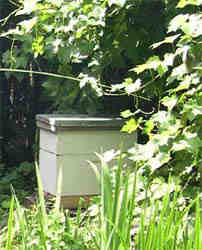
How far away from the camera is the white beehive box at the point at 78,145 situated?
3553 millimetres

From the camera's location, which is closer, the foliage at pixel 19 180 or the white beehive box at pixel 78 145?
the white beehive box at pixel 78 145

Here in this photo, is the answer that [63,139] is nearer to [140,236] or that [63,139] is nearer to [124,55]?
[124,55]

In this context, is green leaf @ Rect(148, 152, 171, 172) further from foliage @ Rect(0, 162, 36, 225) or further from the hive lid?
foliage @ Rect(0, 162, 36, 225)

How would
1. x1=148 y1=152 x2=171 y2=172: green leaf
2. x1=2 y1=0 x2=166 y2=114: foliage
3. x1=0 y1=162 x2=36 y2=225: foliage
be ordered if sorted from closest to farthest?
x1=148 y1=152 x2=171 y2=172: green leaf → x1=2 y1=0 x2=166 y2=114: foliage → x1=0 y1=162 x2=36 y2=225: foliage

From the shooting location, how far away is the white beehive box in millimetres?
3553

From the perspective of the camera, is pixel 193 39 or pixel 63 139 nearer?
pixel 193 39

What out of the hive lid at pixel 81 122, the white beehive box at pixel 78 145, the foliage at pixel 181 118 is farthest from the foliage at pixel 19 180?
the foliage at pixel 181 118

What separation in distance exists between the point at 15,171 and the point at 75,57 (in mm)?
A: 1390

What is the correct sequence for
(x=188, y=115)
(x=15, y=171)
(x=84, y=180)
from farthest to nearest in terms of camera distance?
(x=15, y=171)
(x=84, y=180)
(x=188, y=115)

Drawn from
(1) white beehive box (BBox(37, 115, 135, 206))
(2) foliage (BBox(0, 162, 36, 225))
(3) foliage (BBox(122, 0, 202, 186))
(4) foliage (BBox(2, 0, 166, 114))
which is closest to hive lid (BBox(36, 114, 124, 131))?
(1) white beehive box (BBox(37, 115, 135, 206))

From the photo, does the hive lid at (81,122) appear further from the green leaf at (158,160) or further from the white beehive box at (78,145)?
the green leaf at (158,160)

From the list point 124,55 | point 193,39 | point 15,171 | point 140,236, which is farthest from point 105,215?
point 15,171

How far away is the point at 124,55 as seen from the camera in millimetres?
3732

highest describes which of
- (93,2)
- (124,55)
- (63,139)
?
(93,2)
